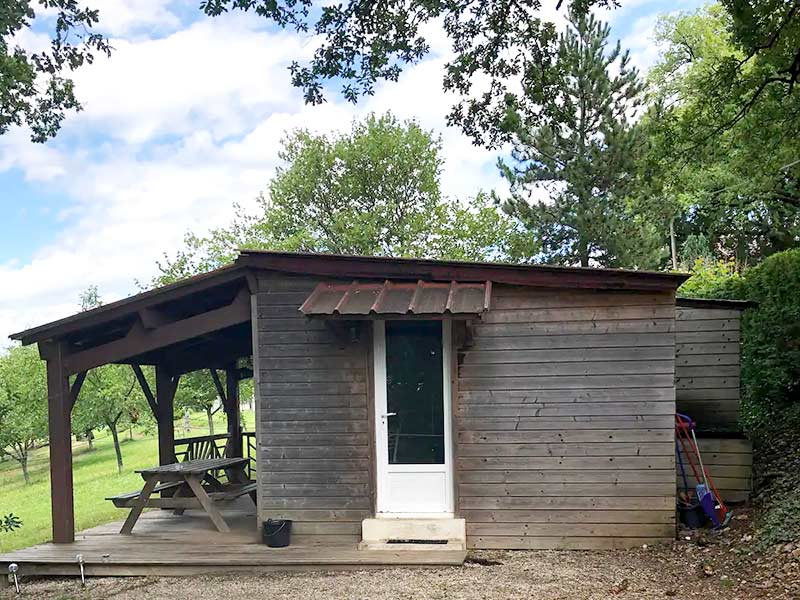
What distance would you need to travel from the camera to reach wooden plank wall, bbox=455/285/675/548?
17.0 ft

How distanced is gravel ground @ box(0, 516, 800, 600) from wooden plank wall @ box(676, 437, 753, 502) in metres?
0.54

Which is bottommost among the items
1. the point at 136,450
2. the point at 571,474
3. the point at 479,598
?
the point at 136,450

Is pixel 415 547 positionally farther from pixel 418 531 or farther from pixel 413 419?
pixel 413 419

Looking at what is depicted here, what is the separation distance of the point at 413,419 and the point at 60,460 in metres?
3.29

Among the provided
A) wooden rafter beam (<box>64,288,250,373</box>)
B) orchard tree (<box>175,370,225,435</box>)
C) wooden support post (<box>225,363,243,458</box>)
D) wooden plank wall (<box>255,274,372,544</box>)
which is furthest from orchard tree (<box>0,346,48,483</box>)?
wooden plank wall (<box>255,274,372,544</box>)

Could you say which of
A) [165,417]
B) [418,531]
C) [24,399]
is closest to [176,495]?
[165,417]

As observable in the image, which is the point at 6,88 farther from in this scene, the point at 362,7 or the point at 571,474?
the point at 571,474

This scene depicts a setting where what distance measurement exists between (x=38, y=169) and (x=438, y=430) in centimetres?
1322

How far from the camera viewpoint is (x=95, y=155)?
18.1 meters

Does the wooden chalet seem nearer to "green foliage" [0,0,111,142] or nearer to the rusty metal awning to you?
the rusty metal awning

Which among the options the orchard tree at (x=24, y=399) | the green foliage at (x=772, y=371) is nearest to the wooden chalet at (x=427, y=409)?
the green foliage at (x=772, y=371)

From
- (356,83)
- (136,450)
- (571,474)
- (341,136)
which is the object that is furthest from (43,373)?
(571,474)

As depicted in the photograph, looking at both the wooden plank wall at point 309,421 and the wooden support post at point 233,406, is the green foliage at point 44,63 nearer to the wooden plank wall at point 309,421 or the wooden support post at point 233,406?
the wooden plank wall at point 309,421

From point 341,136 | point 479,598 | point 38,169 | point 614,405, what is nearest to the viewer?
point 479,598
